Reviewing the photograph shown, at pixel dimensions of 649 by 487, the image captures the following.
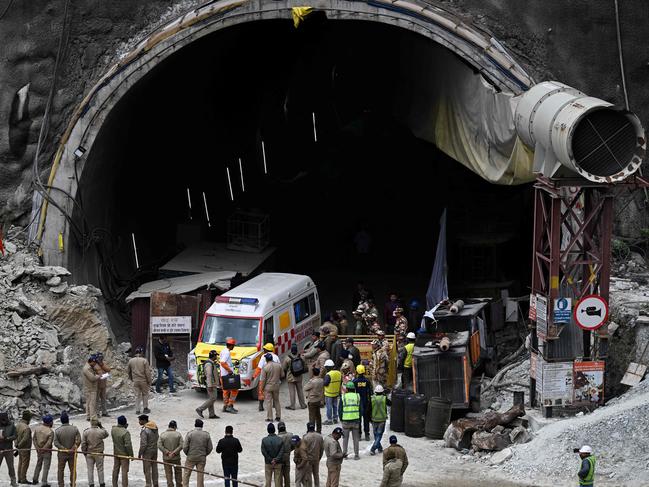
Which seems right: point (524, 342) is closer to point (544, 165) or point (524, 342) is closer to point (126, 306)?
point (544, 165)

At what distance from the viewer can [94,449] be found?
2325 cm

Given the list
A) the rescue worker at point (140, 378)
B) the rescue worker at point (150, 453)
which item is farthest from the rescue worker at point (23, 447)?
the rescue worker at point (140, 378)

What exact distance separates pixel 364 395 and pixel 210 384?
322 centimetres

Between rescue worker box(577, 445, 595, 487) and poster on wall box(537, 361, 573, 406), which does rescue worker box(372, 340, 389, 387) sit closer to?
poster on wall box(537, 361, 573, 406)

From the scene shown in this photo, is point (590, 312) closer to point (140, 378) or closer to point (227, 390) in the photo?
point (227, 390)

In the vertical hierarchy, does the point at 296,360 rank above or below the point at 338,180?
below

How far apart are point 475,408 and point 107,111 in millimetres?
11100

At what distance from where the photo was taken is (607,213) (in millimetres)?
25203

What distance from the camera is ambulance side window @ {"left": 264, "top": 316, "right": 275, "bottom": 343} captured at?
29.5m

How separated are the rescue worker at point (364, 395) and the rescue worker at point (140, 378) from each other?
4.32 m

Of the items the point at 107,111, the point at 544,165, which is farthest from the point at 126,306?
the point at 544,165

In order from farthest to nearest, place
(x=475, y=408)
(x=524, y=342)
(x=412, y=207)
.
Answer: (x=412, y=207) → (x=524, y=342) → (x=475, y=408)

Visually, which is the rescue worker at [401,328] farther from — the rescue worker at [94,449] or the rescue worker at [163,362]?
the rescue worker at [94,449]

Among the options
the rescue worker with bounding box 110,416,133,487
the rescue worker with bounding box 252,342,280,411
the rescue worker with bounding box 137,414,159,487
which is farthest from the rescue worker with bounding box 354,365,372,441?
the rescue worker with bounding box 110,416,133,487
